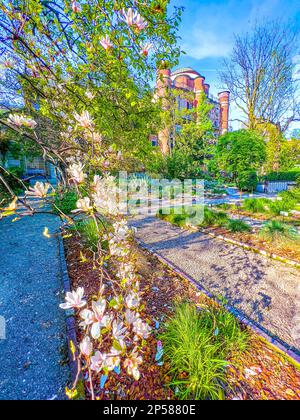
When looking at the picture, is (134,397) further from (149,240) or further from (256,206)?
(256,206)

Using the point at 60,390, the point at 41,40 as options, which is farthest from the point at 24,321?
the point at 41,40

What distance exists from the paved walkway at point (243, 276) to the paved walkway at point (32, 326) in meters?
1.99

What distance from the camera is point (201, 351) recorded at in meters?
1.55

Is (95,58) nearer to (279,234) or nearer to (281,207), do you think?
(279,234)

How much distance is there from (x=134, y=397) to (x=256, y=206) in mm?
6998

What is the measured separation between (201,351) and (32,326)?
1.83 meters

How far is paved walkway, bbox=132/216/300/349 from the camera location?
6.99ft

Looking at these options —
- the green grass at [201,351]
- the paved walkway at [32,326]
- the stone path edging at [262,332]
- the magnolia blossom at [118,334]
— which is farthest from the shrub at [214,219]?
the magnolia blossom at [118,334]

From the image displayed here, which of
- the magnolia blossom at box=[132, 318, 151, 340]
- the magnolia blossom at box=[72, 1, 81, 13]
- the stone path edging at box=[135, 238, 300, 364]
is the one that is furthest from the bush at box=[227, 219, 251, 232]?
the magnolia blossom at box=[72, 1, 81, 13]

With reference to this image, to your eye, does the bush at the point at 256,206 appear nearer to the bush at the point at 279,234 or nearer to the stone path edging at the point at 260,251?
the bush at the point at 279,234

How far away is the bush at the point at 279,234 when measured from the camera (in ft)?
12.9

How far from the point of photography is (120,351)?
90cm

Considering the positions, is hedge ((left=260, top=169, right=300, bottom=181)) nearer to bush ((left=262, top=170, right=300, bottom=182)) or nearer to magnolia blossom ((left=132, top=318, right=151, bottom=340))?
bush ((left=262, top=170, right=300, bottom=182))

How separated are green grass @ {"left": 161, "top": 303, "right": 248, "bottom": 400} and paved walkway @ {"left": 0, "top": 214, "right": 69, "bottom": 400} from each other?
0.92 meters
